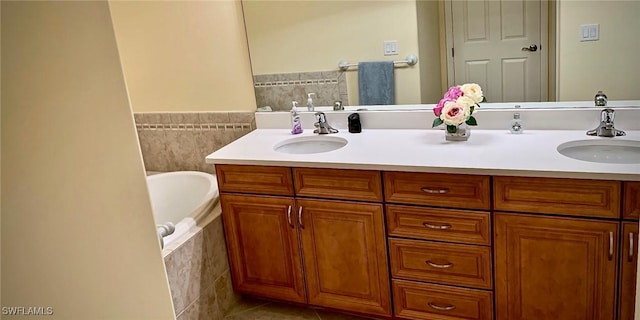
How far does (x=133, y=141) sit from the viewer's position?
21.3 inches

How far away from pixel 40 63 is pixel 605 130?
80.7 inches

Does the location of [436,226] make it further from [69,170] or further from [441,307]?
[69,170]

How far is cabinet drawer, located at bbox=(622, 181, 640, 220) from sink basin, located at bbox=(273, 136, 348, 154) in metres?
1.24

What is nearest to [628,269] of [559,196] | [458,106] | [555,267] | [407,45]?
[555,267]

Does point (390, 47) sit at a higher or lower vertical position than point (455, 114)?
higher

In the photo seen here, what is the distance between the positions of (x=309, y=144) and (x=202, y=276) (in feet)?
2.69

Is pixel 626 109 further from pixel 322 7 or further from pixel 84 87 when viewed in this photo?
pixel 84 87

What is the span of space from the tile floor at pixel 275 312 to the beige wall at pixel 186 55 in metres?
1.05

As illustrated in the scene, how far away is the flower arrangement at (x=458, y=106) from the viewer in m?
2.05

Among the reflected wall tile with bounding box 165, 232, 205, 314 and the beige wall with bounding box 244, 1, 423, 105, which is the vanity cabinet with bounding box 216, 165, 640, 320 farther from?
the beige wall with bounding box 244, 1, 423, 105

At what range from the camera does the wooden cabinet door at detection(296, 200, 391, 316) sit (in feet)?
6.76

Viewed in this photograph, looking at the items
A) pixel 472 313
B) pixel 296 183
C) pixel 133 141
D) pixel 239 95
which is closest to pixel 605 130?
pixel 472 313
